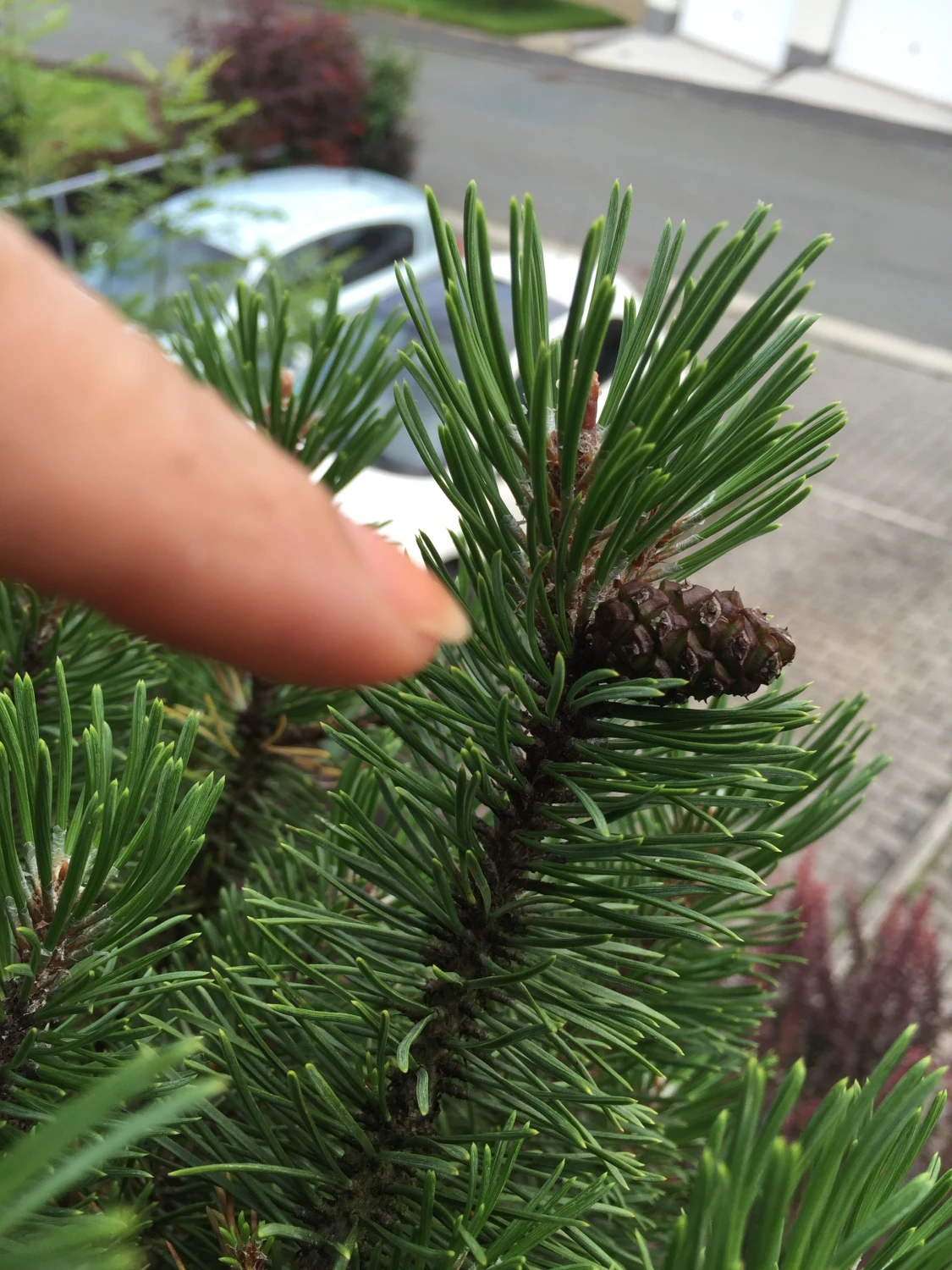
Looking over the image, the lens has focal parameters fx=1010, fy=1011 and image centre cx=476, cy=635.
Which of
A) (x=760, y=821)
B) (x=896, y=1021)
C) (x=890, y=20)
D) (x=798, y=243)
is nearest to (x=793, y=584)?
(x=896, y=1021)

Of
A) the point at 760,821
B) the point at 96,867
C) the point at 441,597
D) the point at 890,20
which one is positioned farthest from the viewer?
the point at 890,20

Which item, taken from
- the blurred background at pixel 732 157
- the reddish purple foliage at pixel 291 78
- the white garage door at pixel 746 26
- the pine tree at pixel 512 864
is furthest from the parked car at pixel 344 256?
the white garage door at pixel 746 26

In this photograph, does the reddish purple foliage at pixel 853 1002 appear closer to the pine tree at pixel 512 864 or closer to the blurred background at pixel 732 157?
the blurred background at pixel 732 157

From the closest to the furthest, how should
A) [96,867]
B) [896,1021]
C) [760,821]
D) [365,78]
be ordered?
[96,867] < [760,821] < [896,1021] < [365,78]

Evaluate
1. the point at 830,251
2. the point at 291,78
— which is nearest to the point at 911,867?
the point at 830,251

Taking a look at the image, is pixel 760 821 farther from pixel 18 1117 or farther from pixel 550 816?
pixel 18 1117

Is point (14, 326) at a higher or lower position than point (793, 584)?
higher
